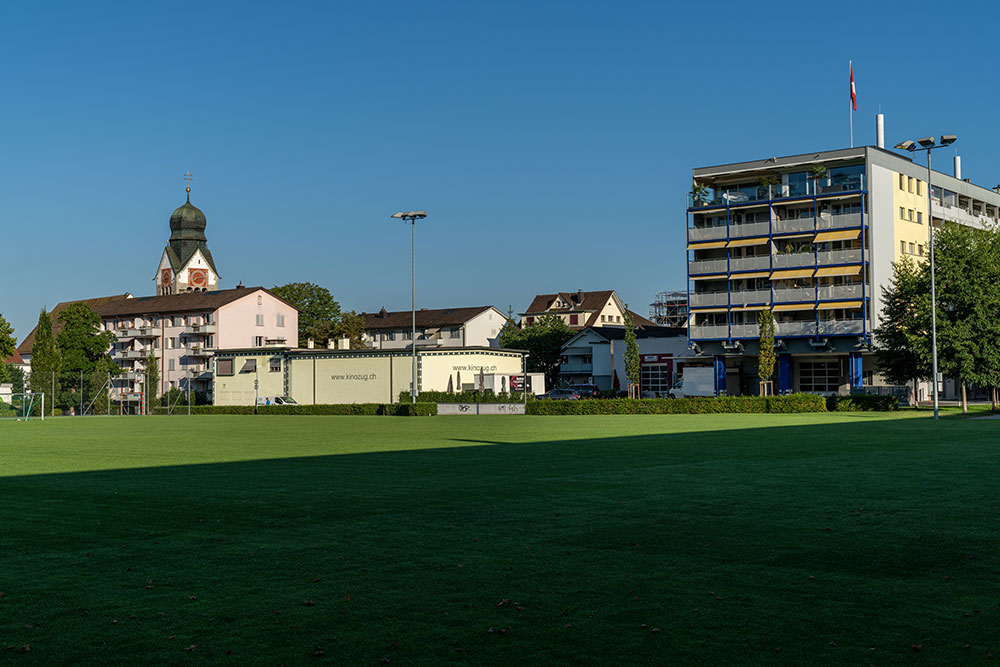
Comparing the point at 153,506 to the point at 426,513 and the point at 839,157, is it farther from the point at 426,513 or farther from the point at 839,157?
the point at 839,157

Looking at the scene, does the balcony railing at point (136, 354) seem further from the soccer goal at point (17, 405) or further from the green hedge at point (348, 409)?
the soccer goal at point (17, 405)

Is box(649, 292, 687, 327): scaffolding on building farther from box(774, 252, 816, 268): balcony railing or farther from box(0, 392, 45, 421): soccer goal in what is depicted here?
box(0, 392, 45, 421): soccer goal

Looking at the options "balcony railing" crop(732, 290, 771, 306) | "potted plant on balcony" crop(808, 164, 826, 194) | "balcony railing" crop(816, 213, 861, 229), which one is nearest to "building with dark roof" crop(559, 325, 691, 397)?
"balcony railing" crop(732, 290, 771, 306)

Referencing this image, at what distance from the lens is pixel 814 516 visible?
11.9m

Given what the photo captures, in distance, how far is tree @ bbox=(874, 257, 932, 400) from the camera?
178 feet

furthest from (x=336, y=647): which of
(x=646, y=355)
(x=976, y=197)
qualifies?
(x=976, y=197)

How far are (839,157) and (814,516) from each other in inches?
2915

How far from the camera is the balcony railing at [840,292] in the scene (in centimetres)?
7712

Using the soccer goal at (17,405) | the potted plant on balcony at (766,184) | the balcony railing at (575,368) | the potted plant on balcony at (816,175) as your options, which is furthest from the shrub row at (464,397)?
the balcony railing at (575,368)

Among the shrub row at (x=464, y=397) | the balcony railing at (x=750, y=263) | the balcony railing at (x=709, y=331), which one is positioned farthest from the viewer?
the balcony railing at (x=709, y=331)

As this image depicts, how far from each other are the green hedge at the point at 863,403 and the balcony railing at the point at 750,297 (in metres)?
25.0

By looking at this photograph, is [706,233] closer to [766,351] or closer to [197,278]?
[766,351]

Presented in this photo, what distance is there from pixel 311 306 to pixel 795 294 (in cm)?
6496

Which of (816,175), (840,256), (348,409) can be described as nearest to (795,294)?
(840,256)
